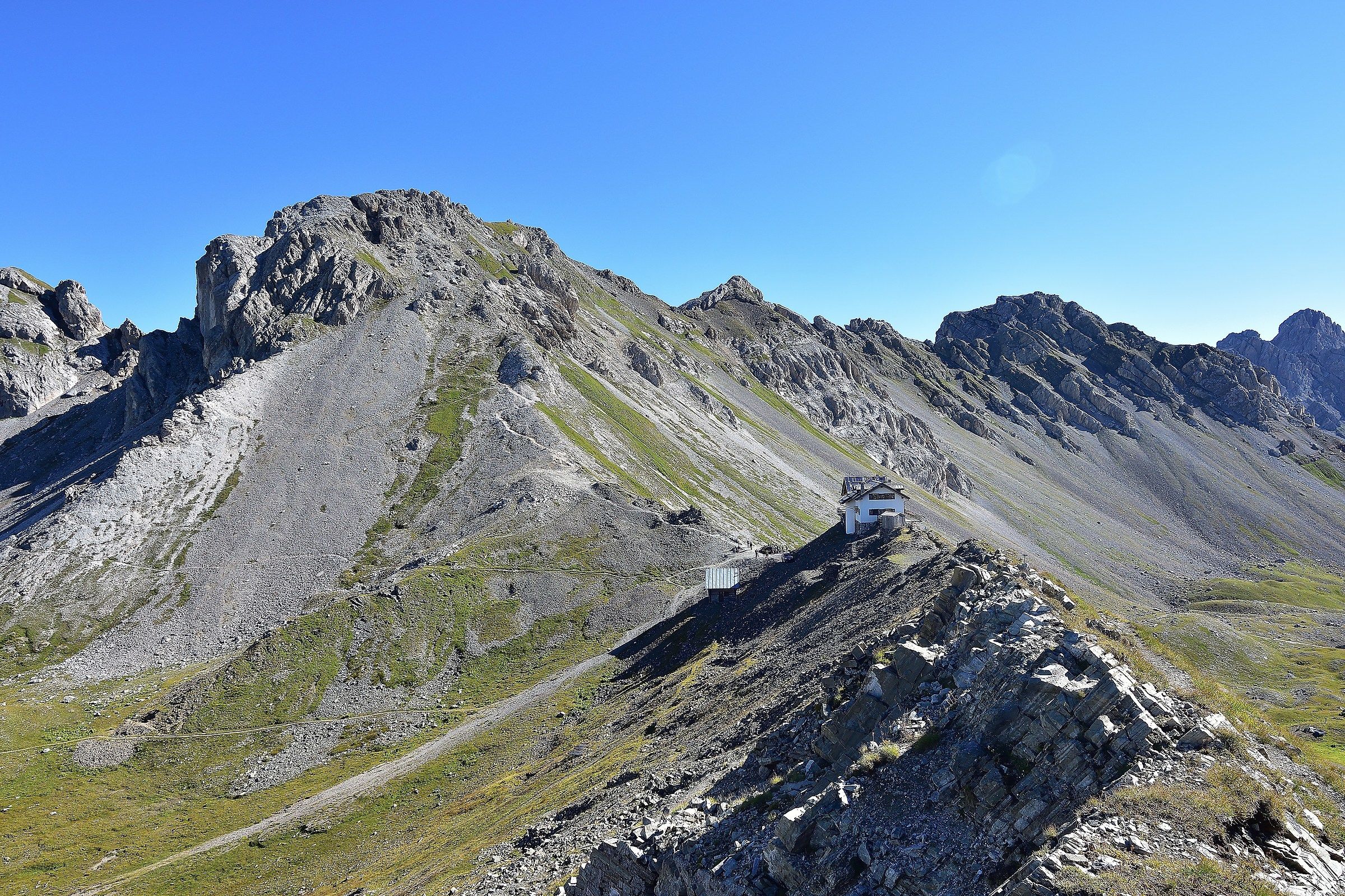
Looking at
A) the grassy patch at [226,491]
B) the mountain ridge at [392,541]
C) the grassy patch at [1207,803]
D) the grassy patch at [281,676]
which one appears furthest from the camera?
the grassy patch at [226,491]

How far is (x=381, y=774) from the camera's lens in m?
63.3

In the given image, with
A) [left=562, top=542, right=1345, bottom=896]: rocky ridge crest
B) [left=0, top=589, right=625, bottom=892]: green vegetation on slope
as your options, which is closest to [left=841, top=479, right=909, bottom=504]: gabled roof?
[left=0, top=589, right=625, bottom=892]: green vegetation on slope

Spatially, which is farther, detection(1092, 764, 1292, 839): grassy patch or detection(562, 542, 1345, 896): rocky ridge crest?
detection(1092, 764, 1292, 839): grassy patch

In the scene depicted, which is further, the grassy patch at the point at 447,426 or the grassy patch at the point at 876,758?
the grassy patch at the point at 447,426

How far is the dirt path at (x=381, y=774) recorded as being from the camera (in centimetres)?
5359

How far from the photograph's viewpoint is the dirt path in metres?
53.6

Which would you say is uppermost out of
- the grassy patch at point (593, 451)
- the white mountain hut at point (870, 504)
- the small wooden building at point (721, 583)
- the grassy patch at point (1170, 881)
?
the grassy patch at point (593, 451)

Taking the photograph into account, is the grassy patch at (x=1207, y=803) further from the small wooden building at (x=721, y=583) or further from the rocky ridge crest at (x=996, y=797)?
the small wooden building at (x=721, y=583)

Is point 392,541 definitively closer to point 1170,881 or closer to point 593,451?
point 593,451

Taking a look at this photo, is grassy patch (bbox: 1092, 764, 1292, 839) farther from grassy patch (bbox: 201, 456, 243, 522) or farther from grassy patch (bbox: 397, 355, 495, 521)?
grassy patch (bbox: 201, 456, 243, 522)

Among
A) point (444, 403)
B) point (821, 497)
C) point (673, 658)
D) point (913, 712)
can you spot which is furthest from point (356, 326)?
point (913, 712)

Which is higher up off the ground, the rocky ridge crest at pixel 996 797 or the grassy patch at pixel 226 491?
the grassy patch at pixel 226 491

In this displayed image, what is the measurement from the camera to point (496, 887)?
30688mm

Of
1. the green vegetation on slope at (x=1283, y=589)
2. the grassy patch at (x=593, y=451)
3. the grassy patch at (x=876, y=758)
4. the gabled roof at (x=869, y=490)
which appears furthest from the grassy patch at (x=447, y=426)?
the green vegetation on slope at (x=1283, y=589)
